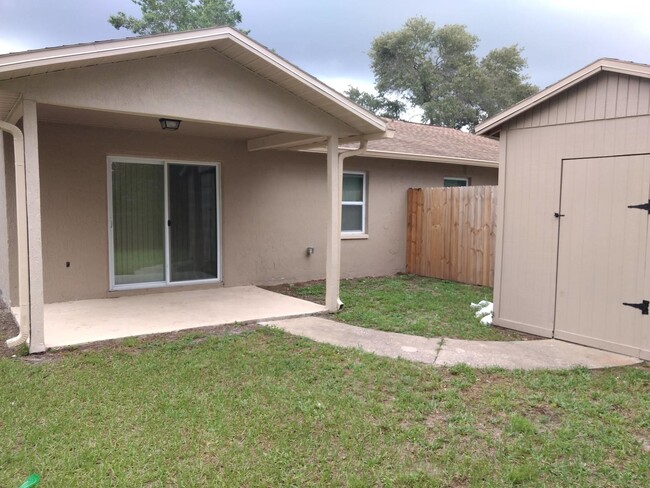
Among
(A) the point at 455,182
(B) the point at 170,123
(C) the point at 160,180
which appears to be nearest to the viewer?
(B) the point at 170,123

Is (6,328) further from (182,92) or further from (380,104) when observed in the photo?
(380,104)

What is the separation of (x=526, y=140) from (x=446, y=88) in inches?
1208

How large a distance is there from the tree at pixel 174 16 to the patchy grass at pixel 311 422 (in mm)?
34064

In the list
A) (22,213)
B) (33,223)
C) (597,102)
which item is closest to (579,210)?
(597,102)

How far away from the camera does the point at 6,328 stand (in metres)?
6.62

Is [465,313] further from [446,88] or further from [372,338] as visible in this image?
[446,88]

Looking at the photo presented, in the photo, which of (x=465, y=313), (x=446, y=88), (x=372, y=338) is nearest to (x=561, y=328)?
(x=465, y=313)

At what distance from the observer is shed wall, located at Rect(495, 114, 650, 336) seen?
6.18 meters

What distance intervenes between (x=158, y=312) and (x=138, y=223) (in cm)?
193

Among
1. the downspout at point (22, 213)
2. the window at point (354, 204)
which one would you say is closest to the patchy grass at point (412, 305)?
the window at point (354, 204)

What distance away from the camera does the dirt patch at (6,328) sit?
5.66 m

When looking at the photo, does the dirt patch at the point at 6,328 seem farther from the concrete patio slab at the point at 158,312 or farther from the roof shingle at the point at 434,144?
the roof shingle at the point at 434,144

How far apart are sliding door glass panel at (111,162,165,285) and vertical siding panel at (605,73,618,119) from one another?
668cm

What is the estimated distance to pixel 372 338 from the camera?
636 cm
